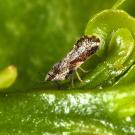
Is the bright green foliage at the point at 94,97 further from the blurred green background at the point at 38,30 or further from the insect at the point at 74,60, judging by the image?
the blurred green background at the point at 38,30

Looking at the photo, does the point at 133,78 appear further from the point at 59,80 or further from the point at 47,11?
the point at 47,11

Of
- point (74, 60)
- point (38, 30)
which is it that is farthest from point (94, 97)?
point (38, 30)

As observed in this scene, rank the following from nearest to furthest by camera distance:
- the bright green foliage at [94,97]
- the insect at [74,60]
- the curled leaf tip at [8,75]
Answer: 1. the curled leaf tip at [8,75]
2. the bright green foliage at [94,97]
3. the insect at [74,60]

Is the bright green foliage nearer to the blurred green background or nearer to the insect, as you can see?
the insect

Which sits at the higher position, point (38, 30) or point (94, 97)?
point (38, 30)

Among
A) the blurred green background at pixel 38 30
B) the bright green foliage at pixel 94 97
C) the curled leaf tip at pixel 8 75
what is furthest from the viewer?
the blurred green background at pixel 38 30

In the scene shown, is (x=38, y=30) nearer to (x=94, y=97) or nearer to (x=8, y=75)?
(x=94, y=97)

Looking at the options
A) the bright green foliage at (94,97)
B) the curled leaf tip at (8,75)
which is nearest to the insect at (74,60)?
the bright green foliage at (94,97)

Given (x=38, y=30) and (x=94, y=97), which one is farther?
(x=38, y=30)
